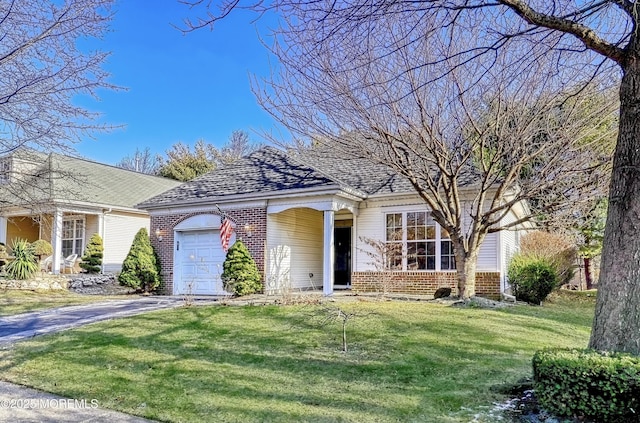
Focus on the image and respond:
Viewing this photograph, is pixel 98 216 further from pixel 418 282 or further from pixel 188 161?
pixel 188 161

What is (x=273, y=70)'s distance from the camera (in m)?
10.6

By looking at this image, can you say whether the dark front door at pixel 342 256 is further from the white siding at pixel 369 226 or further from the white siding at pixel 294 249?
the white siding at pixel 369 226

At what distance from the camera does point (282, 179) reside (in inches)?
578

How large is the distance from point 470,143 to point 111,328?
8697 mm

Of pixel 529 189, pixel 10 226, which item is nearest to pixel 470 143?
pixel 529 189

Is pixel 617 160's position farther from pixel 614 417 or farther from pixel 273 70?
pixel 273 70

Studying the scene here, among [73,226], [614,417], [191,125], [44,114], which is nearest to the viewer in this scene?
[614,417]

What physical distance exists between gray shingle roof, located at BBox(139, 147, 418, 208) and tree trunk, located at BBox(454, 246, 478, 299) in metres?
3.12

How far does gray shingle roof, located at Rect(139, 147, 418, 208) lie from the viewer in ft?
45.6

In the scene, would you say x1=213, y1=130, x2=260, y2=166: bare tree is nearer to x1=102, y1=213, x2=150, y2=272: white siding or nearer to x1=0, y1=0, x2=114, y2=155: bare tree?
x1=102, y1=213, x2=150, y2=272: white siding

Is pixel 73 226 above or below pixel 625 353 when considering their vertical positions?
above

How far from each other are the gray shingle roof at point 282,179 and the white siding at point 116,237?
5623 millimetres

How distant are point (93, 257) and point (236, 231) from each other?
26.5 ft

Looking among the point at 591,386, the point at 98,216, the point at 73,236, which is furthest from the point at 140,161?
the point at 591,386
